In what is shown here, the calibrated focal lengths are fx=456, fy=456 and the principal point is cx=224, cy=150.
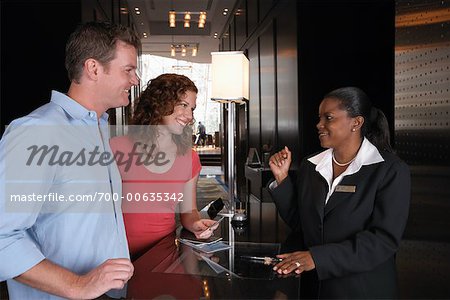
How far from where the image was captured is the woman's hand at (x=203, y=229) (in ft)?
7.08

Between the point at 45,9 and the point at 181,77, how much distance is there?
341 cm

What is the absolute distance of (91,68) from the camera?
130 centimetres

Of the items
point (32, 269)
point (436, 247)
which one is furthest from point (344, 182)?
point (32, 269)

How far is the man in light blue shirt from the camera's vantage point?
1.02 m

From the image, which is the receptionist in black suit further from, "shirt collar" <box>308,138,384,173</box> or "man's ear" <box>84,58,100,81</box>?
Result: "man's ear" <box>84,58,100,81</box>

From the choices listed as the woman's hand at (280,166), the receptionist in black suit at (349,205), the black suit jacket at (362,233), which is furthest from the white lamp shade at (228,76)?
the black suit jacket at (362,233)

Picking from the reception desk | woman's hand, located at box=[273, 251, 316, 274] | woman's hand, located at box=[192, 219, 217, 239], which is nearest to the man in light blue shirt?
the reception desk

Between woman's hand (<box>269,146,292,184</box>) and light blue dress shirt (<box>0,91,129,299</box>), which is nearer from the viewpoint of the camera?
light blue dress shirt (<box>0,91,129,299</box>)

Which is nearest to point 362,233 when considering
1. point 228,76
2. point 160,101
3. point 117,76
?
point 117,76

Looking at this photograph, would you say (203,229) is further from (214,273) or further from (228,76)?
(228,76)

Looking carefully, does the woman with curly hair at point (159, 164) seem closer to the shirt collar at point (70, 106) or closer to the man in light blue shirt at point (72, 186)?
the man in light blue shirt at point (72, 186)

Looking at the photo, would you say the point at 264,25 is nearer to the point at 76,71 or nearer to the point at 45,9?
the point at 45,9

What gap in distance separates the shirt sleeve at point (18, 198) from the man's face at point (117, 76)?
1.02 feet

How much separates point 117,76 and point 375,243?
104 centimetres
